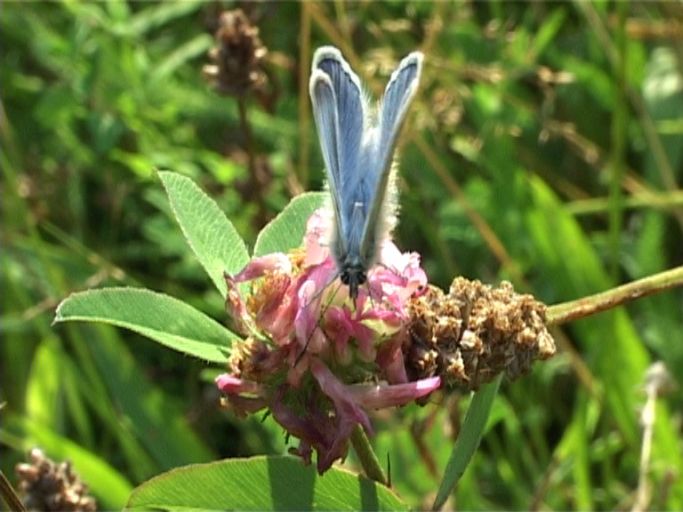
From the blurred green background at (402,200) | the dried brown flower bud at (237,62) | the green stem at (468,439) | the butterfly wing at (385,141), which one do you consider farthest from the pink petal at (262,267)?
the dried brown flower bud at (237,62)

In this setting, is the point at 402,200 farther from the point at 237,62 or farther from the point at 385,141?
the point at 385,141

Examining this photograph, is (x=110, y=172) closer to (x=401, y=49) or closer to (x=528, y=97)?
(x=401, y=49)

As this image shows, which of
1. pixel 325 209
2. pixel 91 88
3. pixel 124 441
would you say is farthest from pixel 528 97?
pixel 325 209

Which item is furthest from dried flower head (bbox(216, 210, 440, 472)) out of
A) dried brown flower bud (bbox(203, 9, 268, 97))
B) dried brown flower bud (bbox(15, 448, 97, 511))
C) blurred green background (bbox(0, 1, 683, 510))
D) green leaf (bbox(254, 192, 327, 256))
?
dried brown flower bud (bbox(203, 9, 268, 97))

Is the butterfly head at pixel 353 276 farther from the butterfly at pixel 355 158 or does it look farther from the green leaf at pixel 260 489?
the green leaf at pixel 260 489

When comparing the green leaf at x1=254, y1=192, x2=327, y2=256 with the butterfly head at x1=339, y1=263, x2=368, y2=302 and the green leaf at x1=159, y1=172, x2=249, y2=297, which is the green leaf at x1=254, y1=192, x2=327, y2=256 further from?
the butterfly head at x1=339, y1=263, x2=368, y2=302

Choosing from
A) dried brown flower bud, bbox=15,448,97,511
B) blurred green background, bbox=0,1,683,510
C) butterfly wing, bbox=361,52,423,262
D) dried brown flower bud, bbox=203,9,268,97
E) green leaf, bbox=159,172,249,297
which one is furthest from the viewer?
blurred green background, bbox=0,1,683,510
